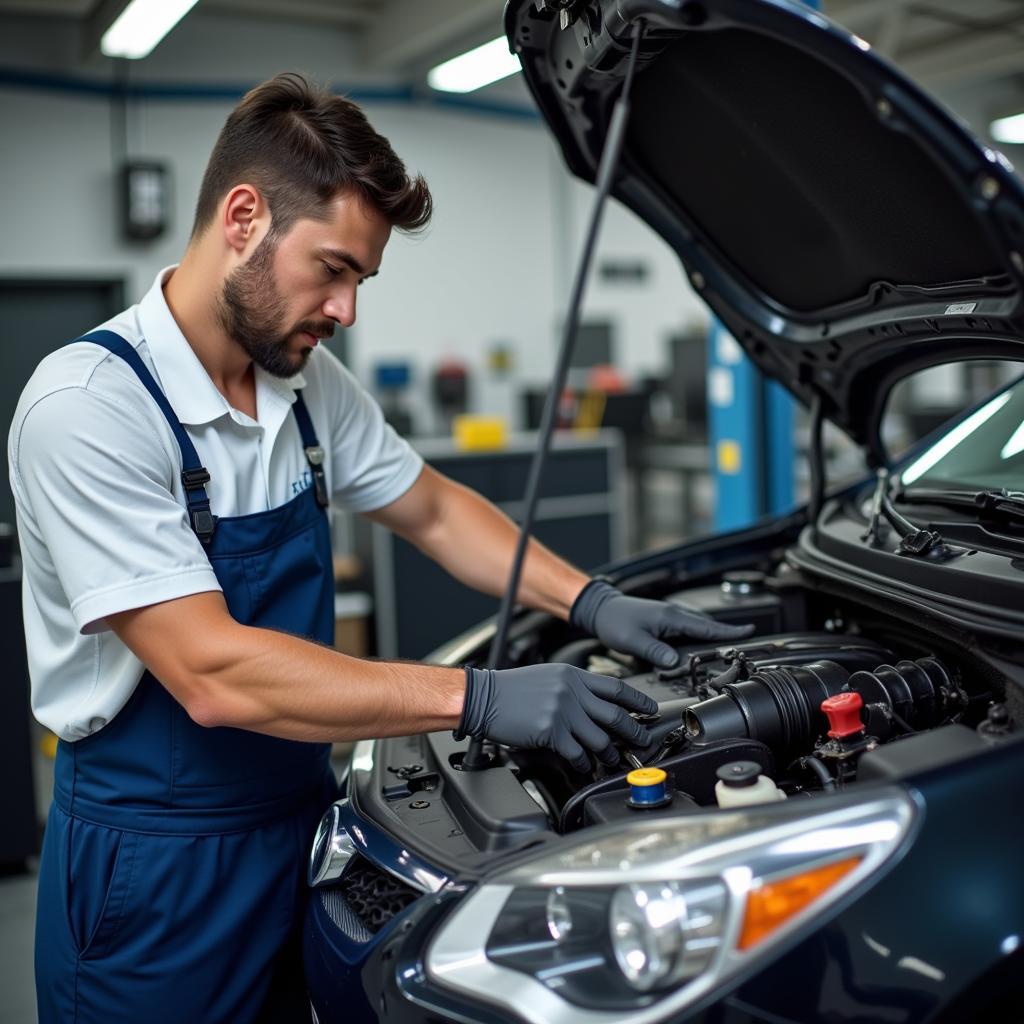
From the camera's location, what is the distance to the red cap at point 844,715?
1.16 metres

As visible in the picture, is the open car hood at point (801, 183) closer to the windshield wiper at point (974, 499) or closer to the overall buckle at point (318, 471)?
the windshield wiper at point (974, 499)

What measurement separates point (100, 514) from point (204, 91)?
254 inches

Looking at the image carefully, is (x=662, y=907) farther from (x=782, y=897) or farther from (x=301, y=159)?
(x=301, y=159)

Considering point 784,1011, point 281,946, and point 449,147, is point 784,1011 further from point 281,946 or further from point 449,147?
point 449,147

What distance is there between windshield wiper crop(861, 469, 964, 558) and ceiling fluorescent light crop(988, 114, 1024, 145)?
27.4 feet

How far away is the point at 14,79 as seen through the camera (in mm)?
6316

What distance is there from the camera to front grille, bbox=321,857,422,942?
118cm

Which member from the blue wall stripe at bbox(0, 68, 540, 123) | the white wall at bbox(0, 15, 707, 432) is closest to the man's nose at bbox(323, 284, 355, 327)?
the blue wall stripe at bbox(0, 68, 540, 123)

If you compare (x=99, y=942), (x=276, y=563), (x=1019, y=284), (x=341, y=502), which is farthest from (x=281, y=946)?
(x=1019, y=284)

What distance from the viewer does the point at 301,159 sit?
138 centimetres

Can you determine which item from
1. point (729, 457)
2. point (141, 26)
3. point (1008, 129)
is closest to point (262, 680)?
point (729, 457)

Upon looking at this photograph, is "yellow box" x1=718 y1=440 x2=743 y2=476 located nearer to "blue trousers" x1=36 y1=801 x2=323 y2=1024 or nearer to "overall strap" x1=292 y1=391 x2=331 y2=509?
"overall strap" x1=292 y1=391 x2=331 y2=509

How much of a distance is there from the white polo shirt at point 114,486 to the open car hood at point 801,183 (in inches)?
24.7

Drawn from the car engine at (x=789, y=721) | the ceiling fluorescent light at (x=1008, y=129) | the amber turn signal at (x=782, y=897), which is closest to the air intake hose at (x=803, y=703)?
the car engine at (x=789, y=721)
